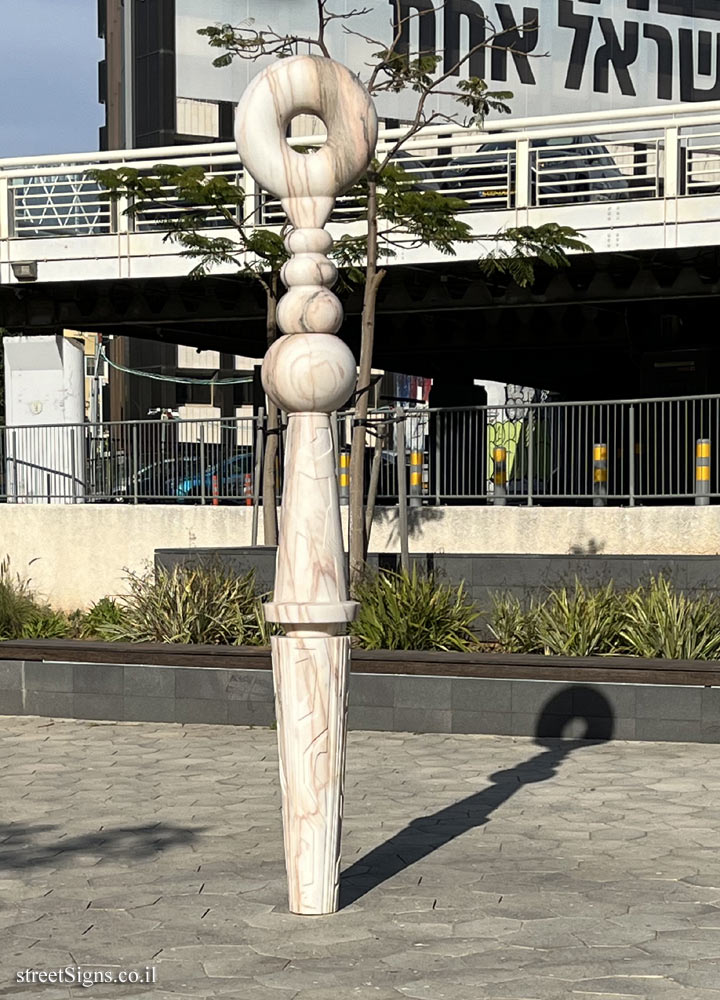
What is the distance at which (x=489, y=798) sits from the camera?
27.9 ft

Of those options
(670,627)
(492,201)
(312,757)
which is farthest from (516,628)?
(492,201)

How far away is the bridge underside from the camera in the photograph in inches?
915

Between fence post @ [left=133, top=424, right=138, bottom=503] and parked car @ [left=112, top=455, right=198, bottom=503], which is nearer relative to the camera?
parked car @ [left=112, top=455, right=198, bottom=503]

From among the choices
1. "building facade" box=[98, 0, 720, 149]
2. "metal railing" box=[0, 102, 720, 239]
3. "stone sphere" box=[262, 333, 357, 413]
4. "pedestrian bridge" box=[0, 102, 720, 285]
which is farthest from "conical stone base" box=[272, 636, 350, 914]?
"building facade" box=[98, 0, 720, 149]

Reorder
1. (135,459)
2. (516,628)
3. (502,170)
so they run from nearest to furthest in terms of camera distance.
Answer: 1. (516,628)
2. (135,459)
3. (502,170)

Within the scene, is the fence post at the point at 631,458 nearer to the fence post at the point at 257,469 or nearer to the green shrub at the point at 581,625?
the fence post at the point at 257,469

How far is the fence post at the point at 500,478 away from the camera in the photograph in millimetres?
18109

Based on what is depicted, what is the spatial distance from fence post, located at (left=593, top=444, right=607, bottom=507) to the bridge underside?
17.7 feet

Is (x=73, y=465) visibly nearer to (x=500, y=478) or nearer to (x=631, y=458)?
(x=500, y=478)

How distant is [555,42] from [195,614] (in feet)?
117

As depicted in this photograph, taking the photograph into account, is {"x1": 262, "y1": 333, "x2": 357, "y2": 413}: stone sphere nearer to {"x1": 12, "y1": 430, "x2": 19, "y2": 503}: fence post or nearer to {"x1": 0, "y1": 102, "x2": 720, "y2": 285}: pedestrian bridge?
{"x1": 0, "y1": 102, "x2": 720, "y2": 285}: pedestrian bridge

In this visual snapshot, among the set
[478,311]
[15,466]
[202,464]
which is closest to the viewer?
[202,464]

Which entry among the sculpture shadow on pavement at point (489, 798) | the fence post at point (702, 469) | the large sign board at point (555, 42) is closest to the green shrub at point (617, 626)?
the sculpture shadow on pavement at point (489, 798)

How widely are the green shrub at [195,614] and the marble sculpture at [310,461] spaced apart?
6642mm
